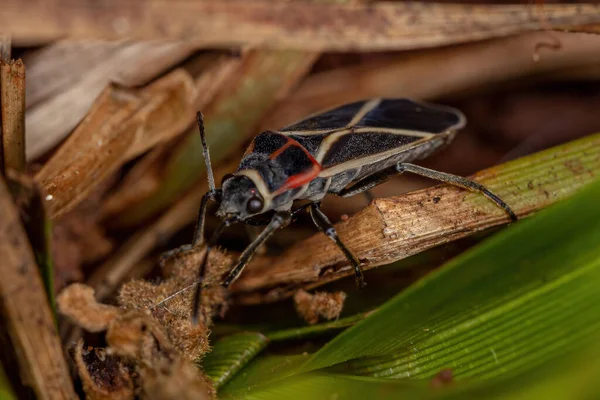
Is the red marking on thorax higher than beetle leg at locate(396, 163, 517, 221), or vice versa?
the red marking on thorax

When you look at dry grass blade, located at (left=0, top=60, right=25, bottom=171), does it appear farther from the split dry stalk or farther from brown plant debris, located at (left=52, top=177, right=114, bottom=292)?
the split dry stalk

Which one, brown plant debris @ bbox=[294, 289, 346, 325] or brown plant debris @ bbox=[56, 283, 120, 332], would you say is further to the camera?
brown plant debris @ bbox=[294, 289, 346, 325]

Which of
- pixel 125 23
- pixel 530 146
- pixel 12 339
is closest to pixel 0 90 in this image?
pixel 125 23

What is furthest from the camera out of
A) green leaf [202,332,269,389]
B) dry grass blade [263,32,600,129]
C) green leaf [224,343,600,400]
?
dry grass blade [263,32,600,129]

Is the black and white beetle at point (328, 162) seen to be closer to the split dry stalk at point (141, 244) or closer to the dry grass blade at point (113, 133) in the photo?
the dry grass blade at point (113, 133)

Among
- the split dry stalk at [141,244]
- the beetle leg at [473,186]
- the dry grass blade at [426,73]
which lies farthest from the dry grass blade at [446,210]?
the dry grass blade at [426,73]

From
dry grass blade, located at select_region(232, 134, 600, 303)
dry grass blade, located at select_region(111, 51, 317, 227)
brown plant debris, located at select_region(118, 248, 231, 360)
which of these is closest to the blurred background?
dry grass blade, located at select_region(111, 51, 317, 227)

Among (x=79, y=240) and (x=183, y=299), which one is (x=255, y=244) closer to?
(x=183, y=299)
